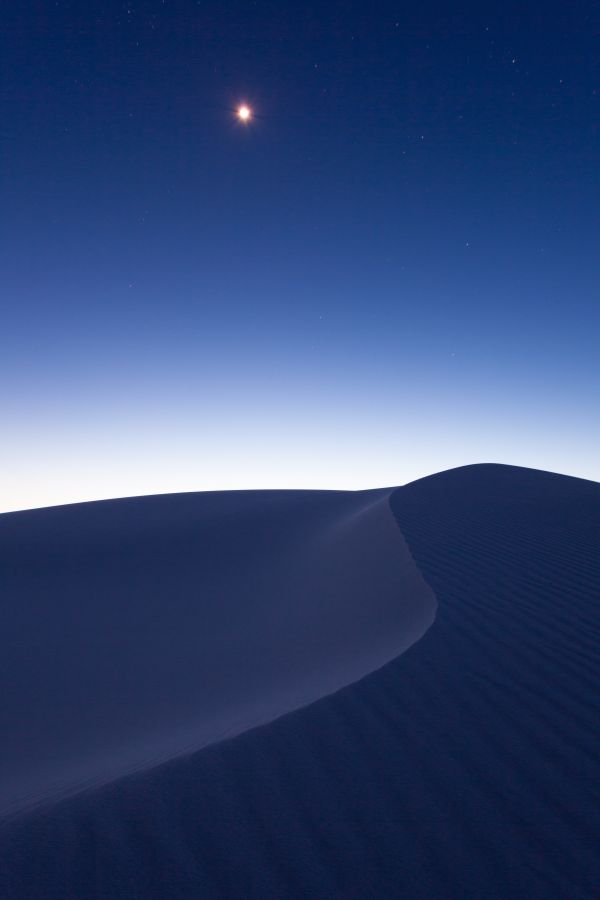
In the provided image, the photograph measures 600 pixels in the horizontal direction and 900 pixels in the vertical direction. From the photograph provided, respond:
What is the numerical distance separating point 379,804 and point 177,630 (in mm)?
5154

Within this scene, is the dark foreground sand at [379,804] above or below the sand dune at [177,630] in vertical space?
below

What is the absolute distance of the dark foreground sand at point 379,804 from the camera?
2416 millimetres

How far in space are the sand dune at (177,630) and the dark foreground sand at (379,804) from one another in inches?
16.4

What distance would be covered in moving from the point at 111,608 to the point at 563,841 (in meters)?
7.40

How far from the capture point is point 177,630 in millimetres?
7516

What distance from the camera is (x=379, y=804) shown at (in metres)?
2.81

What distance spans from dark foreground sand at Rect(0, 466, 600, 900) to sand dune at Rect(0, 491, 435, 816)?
416 mm

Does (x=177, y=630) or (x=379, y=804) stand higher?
(x=177, y=630)

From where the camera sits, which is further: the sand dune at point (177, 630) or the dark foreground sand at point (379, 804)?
the sand dune at point (177, 630)

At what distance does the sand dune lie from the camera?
4312 mm

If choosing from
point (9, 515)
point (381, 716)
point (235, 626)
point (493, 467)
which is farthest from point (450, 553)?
point (9, 515)

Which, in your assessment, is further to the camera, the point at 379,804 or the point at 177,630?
the point at 177,630

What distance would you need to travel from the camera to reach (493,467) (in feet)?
50.5

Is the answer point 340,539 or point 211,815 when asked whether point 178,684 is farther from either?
point 340,539
